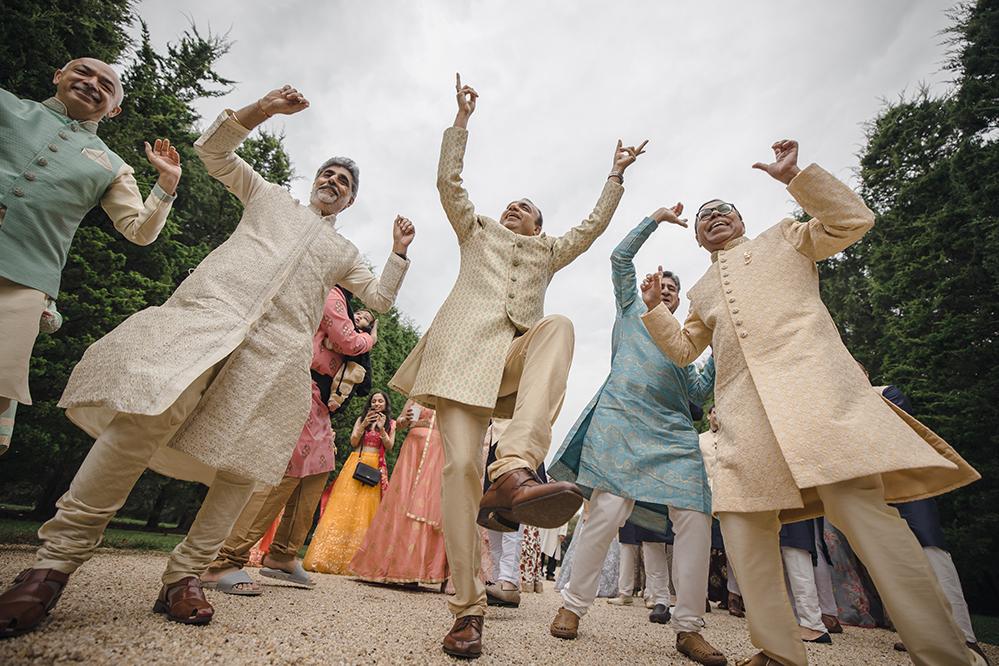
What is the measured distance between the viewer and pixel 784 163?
246cm

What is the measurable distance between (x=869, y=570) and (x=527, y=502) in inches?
54.3

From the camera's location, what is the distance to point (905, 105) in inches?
493

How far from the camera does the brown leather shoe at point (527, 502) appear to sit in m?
1.77

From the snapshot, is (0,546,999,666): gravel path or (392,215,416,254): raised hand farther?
(392,215,416,254): raised hand

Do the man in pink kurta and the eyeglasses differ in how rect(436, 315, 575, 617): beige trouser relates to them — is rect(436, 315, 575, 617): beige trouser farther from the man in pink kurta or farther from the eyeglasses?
the man in pink kurta

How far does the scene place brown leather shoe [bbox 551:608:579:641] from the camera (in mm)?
2846

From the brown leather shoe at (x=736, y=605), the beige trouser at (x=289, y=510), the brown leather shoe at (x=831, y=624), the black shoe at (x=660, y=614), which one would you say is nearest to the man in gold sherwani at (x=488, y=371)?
the beige trouser at (x=289, y=510)

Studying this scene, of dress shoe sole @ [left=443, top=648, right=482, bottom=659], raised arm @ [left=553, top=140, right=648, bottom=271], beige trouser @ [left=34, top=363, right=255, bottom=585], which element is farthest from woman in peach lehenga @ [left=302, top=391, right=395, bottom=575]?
raised arm @ [left=553, top=140, right=648, bottom=271]

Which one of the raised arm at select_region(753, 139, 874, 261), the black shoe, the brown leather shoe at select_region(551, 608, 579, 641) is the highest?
the raised arm at select_region(753, 139, 874, 261)

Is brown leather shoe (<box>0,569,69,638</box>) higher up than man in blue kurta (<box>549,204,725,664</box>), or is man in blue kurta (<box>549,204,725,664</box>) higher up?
man in blue kurta (<box>549,204,725,664</box>)

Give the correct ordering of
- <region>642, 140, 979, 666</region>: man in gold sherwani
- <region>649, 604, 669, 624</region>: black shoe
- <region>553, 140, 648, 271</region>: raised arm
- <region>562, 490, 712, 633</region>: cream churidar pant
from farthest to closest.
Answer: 1. <region>649, 604, 669, 624</region>: black shoe
2. <region>553, 140, 648, 271</region>: raised arm
3. <region>562, 490, 712, 633</region>: cream churidar pant
4. <region>642, 140, 979, 666</region>: man in gold sherwani

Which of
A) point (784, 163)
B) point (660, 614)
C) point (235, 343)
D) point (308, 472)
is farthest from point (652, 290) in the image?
point (660, 614)

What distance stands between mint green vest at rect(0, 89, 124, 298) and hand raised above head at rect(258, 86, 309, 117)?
32.1 inches

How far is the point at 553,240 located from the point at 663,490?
1735 mm
